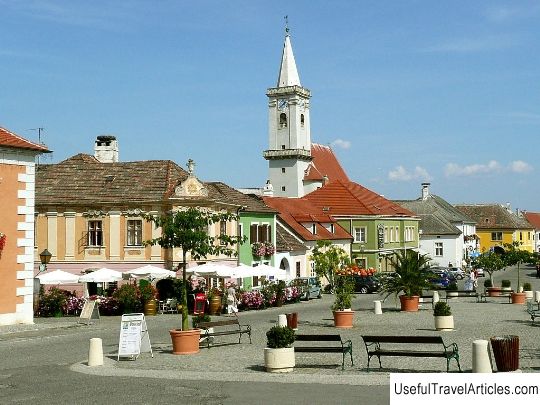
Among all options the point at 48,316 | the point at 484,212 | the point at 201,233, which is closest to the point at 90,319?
the point at 48,316

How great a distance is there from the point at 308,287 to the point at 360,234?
23.7 metres

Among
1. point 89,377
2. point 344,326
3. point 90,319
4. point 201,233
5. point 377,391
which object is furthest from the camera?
point 90,319

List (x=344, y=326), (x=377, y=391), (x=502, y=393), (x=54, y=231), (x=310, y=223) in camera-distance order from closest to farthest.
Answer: (x=502, y=393), (x=377, y=391), (x=344, y=326), (x=54, y=231), (x=310, y=223)

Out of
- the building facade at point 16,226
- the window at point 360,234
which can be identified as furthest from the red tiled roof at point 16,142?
the window at point 360,234

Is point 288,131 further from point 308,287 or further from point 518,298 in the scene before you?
point 518,298

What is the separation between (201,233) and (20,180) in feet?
37.6

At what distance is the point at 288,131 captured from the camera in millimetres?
98125

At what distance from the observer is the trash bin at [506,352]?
1502 centimetres

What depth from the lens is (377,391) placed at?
581 inches

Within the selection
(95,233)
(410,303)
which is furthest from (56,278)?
(410,303)

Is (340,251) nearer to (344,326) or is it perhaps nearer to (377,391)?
(344,326)

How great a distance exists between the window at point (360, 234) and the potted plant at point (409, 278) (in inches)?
1422

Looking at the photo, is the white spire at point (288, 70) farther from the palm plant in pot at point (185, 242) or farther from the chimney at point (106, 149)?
the palm plant in pot at point (185, 242)

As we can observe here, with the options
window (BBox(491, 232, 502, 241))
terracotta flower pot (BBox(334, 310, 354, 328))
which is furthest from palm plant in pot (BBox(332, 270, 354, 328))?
window (BBox(491, 232, 502, 241))
